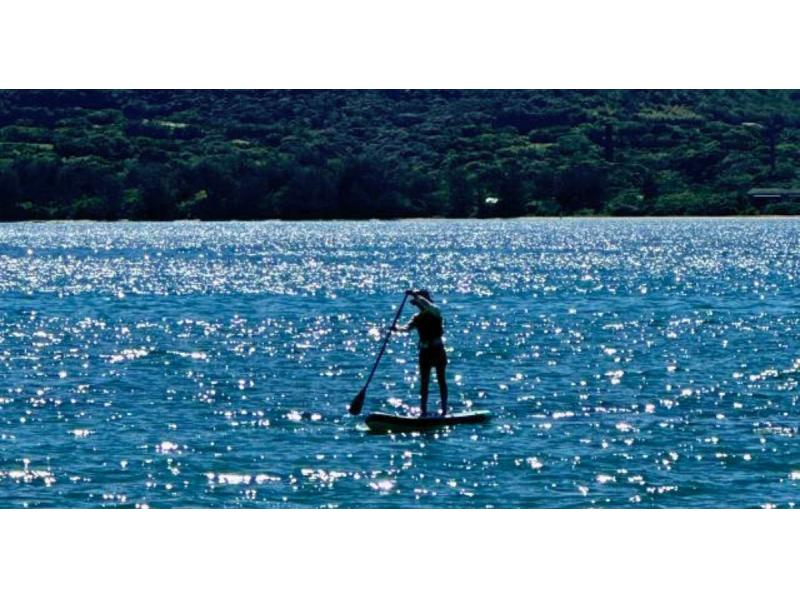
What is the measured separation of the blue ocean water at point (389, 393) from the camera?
26.8 meters

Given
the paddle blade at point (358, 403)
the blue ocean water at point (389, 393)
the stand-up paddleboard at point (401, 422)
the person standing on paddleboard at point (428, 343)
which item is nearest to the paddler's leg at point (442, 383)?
the person standing on paddleboard at point (428, 343)

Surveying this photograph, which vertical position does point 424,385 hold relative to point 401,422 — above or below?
above

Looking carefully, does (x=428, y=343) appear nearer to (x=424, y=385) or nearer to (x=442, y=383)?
(x=424, y=385)

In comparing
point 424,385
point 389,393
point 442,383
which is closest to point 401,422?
point 424,385

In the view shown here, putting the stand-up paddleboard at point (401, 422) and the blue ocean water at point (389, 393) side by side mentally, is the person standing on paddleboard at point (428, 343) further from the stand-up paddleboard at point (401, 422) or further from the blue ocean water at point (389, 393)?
the blue ocean water at point (389, 393)

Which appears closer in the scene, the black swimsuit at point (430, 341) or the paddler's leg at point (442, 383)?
the black swimsuit at point (430, 341)

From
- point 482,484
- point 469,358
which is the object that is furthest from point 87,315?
point 482,484

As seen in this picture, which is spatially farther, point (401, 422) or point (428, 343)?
point (428, 343)

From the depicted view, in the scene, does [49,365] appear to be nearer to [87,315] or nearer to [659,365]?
[659,365]

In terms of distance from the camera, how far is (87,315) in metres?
66.7

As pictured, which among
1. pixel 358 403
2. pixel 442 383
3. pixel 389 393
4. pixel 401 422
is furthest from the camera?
pixel 389 393

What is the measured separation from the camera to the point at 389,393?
38.8 meters

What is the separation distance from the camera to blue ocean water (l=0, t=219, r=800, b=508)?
87.9ft

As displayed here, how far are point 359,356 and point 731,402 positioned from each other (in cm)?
1450
